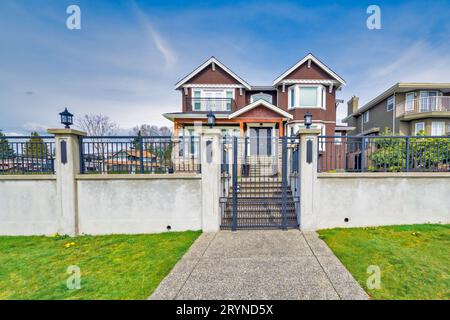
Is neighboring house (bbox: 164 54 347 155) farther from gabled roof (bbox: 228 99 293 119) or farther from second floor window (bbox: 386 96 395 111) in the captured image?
second floor window (bbox: 386 96 395 111)

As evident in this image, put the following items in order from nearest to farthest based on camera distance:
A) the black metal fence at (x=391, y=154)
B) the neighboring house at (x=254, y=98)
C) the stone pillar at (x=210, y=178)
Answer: the stone pillar at (x=210, y=178) → the black metal fence at (x=391, y=154) → the neighboring house at (x=254, y=98)

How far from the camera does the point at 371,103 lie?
798 inches

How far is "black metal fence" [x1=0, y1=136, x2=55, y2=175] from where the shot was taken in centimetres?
530

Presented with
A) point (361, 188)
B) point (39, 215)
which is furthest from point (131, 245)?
point (361, 188)

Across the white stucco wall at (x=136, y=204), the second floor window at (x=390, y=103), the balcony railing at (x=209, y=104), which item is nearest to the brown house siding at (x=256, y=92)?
the balcony railing at (x=209, y=104)

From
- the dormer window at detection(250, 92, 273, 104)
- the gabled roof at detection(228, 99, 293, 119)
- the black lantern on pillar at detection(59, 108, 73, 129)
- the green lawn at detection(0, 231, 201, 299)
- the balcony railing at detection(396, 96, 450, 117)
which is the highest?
the dormer window at detection(250, 92, 273, 104)

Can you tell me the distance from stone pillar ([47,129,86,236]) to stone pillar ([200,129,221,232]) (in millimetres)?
3425

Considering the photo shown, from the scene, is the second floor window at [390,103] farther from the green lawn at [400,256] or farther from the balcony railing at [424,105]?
the green lawn at [400,256]

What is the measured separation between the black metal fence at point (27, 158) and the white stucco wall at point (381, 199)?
7495mm

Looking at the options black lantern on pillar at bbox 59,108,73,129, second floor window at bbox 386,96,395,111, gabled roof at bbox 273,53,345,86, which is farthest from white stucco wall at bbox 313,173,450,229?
second floor window at bbox 386,96,395,111

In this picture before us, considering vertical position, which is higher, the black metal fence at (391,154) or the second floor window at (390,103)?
the second floor window at (390,103)

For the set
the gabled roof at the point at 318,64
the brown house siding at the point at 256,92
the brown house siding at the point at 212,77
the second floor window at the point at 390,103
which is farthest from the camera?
the second floor window at the point at 390,103

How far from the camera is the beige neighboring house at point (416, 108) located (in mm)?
16016

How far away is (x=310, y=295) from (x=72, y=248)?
517 cm
